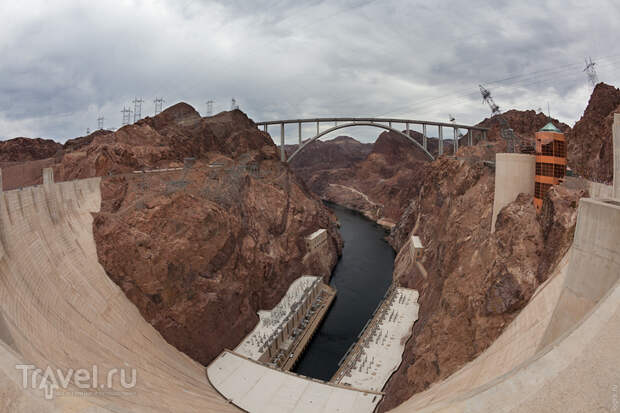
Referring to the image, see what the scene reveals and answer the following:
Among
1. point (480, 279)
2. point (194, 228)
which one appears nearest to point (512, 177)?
point (480, 279)

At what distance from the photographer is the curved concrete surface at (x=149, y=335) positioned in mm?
9469

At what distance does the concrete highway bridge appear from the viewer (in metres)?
9.58

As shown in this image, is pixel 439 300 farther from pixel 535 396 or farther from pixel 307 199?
pixel 307 199

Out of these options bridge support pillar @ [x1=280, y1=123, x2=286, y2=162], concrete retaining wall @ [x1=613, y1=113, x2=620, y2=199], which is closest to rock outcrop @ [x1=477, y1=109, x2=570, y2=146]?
bridge support pillar @ [x1=280, y1=123, x2=286, y2=162]

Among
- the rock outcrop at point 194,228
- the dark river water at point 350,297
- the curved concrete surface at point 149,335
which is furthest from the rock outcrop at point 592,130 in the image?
the rock outcrop at point 194,228

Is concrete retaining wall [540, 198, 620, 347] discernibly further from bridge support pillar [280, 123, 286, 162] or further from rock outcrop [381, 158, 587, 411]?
bridge support pillar [280, 123, 286, 162]

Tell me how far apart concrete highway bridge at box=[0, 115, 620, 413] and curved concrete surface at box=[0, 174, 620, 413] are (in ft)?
0.16

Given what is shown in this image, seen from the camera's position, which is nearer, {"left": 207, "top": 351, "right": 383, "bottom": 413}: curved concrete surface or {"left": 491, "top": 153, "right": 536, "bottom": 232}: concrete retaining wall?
{"left": 207, "top": 351, "right": 383, "bottom": 413}: curved concrete surface

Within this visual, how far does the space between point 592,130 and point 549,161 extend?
2072cm

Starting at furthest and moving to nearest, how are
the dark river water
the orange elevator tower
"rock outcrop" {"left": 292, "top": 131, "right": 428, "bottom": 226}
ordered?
"rock outcrop" {"left": 292, "top": 131, "right": 428, "bottom": 226}
the dark river water
the orange elevator tower

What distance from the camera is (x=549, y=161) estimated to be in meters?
29.7

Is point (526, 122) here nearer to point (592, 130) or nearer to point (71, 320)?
point (592, 130)

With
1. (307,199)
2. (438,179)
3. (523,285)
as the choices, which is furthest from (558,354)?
(307,199)

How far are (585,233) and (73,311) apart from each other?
3124 centimetres
